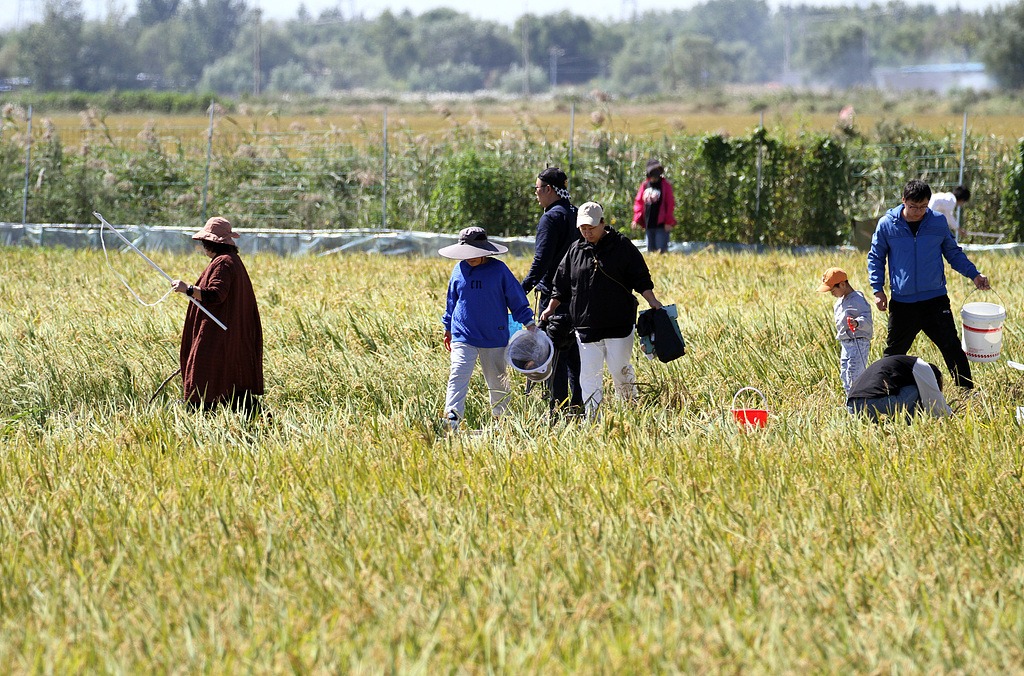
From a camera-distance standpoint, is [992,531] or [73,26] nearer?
[992,531]

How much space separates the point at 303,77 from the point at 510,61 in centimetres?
3215

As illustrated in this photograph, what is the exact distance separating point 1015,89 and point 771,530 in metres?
88.5

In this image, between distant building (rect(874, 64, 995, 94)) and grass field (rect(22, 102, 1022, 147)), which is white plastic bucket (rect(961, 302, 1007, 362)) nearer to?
grass field (rect(22, 102, 1022, 147))

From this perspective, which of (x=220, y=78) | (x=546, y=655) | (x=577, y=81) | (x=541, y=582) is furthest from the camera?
(x=577, y=81)

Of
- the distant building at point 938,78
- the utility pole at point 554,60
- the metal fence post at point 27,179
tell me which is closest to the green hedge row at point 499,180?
the metal fence post at point 27,179

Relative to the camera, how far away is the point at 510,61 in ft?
595

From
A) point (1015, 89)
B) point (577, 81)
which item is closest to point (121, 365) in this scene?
point (1015, 89)

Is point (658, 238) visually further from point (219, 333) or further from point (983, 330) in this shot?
point (219, 333)

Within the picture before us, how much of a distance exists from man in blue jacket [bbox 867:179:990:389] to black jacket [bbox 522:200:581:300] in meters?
1.95

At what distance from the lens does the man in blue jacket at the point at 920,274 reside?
8.00m

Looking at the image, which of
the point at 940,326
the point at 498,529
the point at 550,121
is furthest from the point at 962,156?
the point at 550,121

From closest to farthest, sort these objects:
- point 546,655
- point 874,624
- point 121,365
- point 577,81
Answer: point 546,655 → point 874,624 → point 121,365 → point 577,81

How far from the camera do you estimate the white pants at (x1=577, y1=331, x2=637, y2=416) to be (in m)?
7.79

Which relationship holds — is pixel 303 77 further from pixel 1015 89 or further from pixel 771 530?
pixel 771 530
